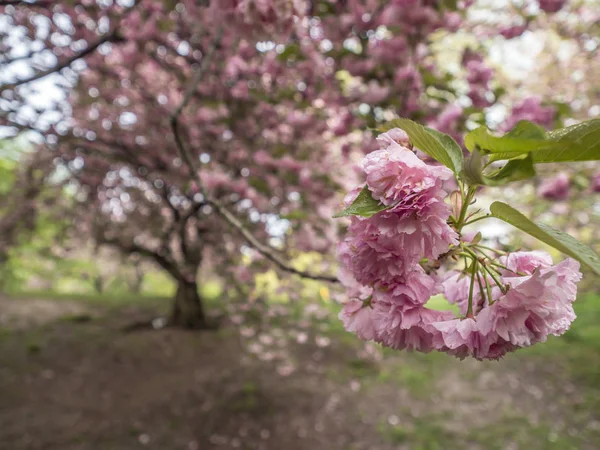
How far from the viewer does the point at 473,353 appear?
65 centimetres

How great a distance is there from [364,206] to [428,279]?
224 millimetres

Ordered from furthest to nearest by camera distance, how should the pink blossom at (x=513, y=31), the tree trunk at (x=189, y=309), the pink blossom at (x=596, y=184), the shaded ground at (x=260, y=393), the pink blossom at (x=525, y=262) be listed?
the tree trunk at (x=189, y=309) < the shaded ground at (x=260, y=393) < the pink blossom at (x=513, y=31) < the pink blossom at (x=596, y=184) < the pink blossom at (x=525, y=262)

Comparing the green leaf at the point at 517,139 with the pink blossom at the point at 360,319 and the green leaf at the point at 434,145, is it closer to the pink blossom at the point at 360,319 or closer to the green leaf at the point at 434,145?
the green leaf at the point at 434,145

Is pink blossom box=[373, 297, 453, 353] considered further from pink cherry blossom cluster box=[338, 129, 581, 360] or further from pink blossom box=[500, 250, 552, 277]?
pink blossom box=[500, 250, 552, 277]

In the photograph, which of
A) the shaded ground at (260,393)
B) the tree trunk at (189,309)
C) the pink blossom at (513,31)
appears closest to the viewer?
the pink blossom at (513,31)

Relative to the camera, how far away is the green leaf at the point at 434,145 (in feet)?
1.82

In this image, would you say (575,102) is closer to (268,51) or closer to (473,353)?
(268,51)

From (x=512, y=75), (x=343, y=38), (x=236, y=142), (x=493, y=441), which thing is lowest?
(x=493, y=441)

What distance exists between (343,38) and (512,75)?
6.31 metres

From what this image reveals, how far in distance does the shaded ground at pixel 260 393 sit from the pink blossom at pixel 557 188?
2326mm

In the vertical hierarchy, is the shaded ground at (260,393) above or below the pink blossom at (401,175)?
below

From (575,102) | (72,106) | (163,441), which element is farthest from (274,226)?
(575,102)

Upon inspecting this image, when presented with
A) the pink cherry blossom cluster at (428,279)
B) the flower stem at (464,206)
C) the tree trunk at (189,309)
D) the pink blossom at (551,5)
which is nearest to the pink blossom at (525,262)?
the pink cherry blossom cluster at (428,279)

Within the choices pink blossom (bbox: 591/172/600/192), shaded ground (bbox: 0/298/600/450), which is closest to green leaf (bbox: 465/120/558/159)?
pink blossom (bbox: 591/172/600/192)
